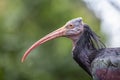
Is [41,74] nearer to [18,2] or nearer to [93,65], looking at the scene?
[18,2]

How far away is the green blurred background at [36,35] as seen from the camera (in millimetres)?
17203

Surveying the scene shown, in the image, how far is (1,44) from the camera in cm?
1769

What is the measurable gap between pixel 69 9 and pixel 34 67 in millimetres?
1533

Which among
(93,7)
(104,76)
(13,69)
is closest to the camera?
(104,76)

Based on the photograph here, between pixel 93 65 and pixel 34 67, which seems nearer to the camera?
pixel 93 65

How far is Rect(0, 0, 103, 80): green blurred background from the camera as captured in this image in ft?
56.4

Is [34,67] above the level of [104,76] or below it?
above

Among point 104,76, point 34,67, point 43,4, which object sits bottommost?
point 104,76

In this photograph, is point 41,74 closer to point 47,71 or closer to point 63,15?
point 47,71

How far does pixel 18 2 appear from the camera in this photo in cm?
1750

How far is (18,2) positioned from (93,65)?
6.59 metres

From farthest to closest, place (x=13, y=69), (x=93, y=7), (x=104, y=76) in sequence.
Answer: (x=13, y=69), (x=93, y=7), (x=104, y=76)

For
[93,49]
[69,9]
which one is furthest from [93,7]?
[93,49]

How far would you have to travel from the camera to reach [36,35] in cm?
1742
